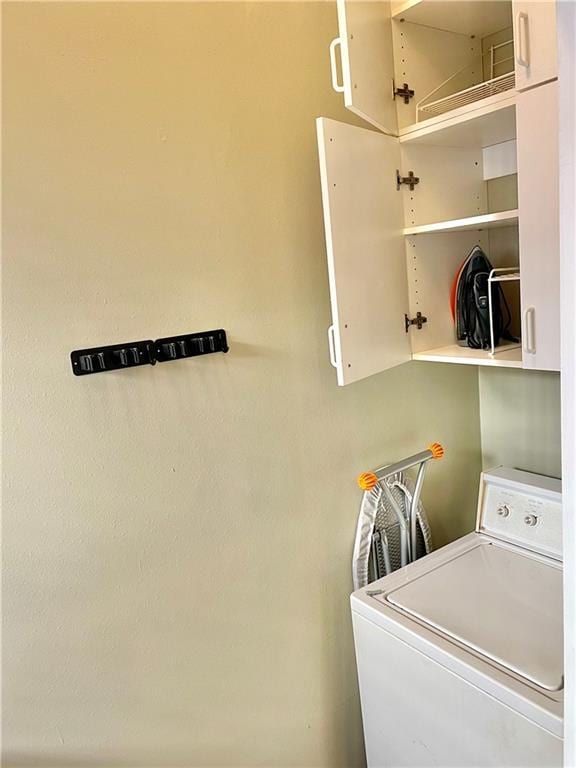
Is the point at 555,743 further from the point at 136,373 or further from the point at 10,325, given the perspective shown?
the point at 10,325

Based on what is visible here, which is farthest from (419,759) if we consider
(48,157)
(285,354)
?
(48,157)

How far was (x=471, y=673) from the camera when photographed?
125 cm

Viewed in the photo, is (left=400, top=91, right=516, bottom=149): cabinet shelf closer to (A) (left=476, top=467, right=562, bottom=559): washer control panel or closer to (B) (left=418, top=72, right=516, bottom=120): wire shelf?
(B) (left=418, top=72, right=516, bottom=120): wire shelf

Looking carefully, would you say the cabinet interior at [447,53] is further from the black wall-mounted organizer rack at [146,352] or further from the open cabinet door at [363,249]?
the black wall-mounted organizer rack at [146,352]

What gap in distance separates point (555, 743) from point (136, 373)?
3.82 feet

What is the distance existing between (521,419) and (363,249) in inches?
35.9

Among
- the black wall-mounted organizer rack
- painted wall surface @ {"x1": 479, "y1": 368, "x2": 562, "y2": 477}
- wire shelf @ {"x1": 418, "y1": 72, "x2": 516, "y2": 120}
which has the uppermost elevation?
wire shelf @ {"x1": 418, "y1": 72, "x2": 516, "y2": 120}

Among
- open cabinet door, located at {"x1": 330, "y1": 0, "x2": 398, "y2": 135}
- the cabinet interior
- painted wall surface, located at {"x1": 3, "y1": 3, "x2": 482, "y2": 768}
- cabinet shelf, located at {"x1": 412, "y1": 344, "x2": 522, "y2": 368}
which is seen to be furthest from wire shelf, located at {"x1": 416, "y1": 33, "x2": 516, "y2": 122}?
cabinet shelf, located at {"x1": 412, "y1": 344, "x2": 522, "y2": 368}

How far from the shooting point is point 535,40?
1.22 m

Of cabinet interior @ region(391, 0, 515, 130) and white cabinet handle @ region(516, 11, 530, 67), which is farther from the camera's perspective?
cabinet interior @ region(391, 0, 515, 130)

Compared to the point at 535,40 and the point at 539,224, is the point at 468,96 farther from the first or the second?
the point at 539,224

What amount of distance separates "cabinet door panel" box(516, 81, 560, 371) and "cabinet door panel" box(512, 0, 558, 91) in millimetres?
31

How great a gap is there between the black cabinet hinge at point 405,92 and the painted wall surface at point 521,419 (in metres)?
0.94

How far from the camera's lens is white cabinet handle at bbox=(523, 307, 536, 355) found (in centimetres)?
132
